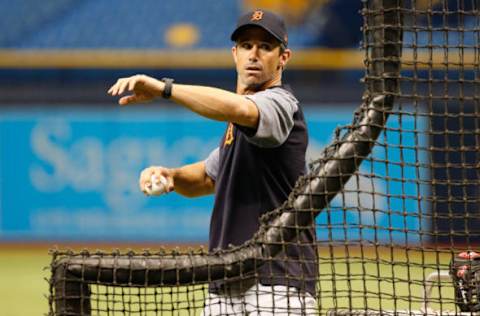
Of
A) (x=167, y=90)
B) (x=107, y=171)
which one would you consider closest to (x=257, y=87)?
(x=167, y=90)

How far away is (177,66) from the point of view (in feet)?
55.7

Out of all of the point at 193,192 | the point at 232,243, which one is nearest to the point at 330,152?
the point at 232,243

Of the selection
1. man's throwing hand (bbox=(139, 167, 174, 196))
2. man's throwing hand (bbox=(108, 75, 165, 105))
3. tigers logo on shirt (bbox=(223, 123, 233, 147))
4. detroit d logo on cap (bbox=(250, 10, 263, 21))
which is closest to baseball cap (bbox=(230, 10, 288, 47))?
detroit d logo on cap (bbox=(250, 10, 263, 21))

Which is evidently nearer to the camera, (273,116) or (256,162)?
(273,116)

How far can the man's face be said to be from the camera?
15.5 ft

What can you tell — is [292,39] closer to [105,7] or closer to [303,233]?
[105,7]

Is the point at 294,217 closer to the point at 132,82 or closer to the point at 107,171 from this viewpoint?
the point at 132,82

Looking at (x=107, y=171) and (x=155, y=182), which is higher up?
(x=107, y=171)

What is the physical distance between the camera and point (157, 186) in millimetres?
4801

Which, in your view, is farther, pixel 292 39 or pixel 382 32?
pixel 292 39

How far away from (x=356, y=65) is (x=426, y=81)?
12.8 m

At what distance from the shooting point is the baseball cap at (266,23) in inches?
184

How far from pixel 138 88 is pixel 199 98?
0.86ft

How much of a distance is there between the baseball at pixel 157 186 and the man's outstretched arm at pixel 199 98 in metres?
0.63
